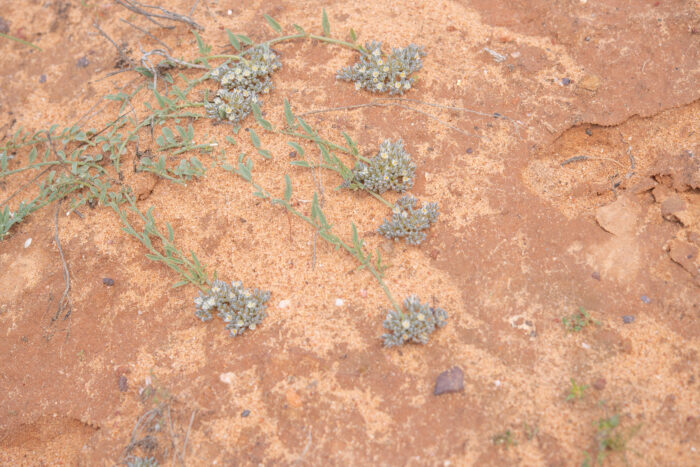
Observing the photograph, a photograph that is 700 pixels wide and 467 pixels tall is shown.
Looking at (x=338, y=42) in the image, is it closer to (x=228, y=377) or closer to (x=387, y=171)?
(x=387, y=171)

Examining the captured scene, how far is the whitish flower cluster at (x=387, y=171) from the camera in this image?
3434 millimetres

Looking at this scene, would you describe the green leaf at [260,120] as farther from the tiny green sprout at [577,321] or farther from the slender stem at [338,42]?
the tiny green sprout at [577,321]

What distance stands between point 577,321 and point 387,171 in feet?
4.74

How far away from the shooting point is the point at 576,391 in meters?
2.68

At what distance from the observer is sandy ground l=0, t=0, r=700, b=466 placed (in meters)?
2.75

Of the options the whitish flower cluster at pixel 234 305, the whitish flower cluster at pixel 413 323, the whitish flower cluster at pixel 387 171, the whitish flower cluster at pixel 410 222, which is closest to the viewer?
the whitish flower cluster at pixel 413 323

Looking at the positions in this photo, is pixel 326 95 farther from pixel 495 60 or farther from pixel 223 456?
pixel 223 456

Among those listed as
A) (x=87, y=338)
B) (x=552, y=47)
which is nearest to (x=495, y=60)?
(x=552, y=47)

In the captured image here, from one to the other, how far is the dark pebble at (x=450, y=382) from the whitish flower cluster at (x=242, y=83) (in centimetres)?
237

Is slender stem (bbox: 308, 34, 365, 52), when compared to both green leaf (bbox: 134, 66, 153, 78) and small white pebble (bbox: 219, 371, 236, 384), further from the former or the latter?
small white pebble (bbox: 219, 371, 236, 384)

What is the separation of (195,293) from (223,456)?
1.03 meters

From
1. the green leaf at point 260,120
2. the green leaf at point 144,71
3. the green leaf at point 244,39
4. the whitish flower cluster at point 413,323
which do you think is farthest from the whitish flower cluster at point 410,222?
the green leaf at point 144,71

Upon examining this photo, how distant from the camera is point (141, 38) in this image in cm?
475

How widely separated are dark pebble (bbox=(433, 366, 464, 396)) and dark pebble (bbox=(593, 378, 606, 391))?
67 cm
